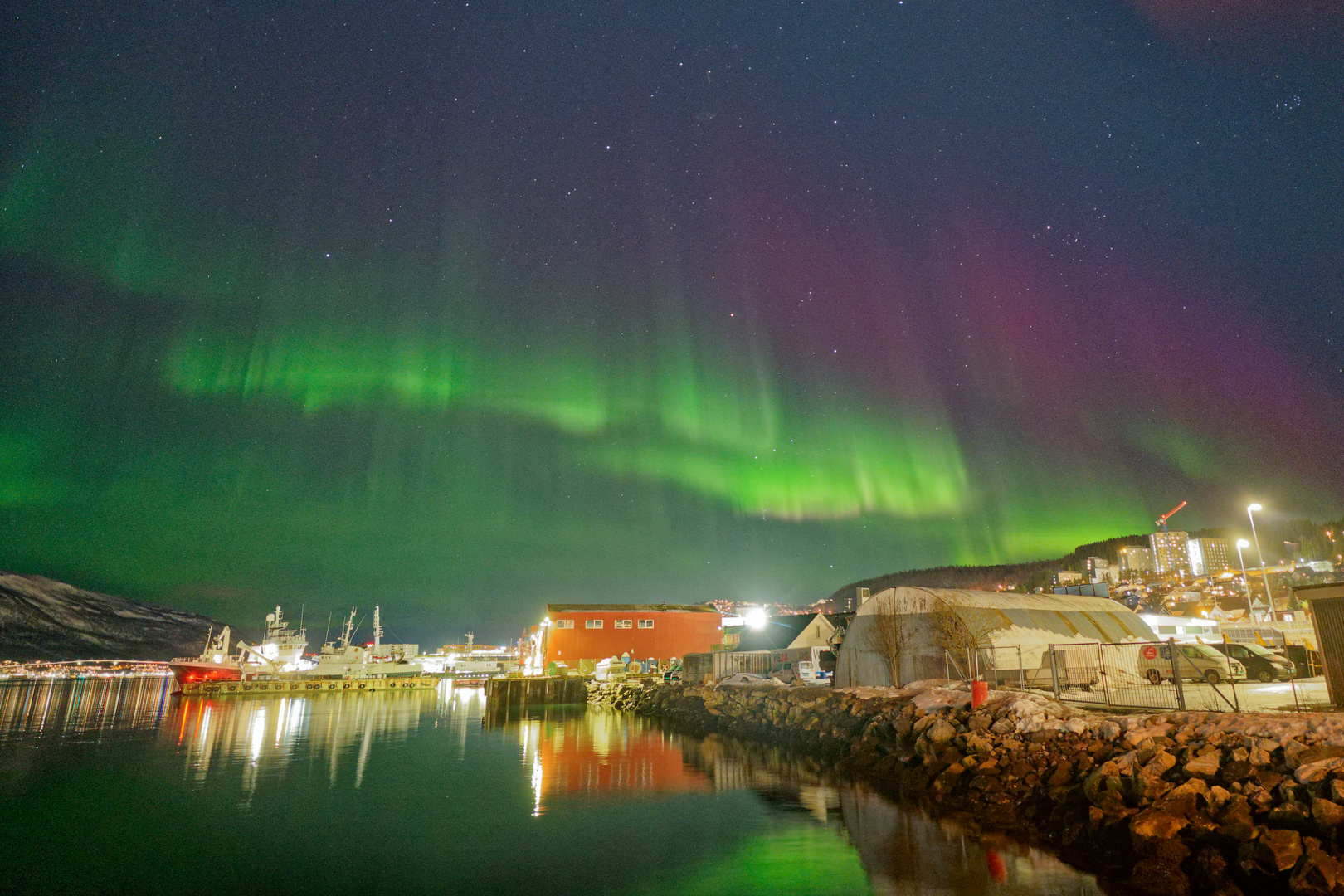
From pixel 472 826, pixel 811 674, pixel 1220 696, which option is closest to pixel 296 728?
pixel 811 674

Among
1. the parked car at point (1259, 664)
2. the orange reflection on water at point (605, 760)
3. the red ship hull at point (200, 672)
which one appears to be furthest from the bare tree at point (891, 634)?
the red ship hull at point (200, 672)

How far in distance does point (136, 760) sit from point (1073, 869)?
4406cm

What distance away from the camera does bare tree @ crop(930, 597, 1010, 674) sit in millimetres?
35875

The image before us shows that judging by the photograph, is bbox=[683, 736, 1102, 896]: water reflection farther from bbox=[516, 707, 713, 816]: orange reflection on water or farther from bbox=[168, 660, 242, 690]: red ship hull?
bbox=[168, 660, 242, 690]: red ship hull

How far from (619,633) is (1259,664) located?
2824 inches

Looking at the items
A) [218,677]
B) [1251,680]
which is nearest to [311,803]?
[1251,680]

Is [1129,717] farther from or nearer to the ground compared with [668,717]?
farther from the ground

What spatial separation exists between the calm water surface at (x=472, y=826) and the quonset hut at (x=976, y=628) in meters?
8.92

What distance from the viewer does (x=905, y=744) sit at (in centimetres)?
2656

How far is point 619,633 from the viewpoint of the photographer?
95.7 m

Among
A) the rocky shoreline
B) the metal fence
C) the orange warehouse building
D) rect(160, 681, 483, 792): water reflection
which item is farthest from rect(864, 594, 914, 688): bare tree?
A: the orange warehouse building

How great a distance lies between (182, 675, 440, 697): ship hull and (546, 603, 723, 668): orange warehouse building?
38.9 meters

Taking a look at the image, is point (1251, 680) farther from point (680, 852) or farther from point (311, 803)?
point (311, 803)

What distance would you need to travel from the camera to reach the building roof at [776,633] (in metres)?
75.1
